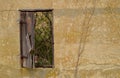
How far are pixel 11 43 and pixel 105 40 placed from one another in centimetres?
158

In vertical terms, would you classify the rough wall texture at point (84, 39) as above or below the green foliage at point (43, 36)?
above

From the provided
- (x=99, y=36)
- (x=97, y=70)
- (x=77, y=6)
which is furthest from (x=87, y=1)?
(x=97, y=70)

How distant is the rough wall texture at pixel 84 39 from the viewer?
5570mm

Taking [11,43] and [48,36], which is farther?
[48,36]

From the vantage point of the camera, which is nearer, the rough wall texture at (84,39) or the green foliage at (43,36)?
the rough wall texture at (84,39)

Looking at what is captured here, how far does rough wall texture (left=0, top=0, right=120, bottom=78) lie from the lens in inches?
219

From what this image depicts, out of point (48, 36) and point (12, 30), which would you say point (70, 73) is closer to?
point (12, 30)

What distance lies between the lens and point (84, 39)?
220 inches

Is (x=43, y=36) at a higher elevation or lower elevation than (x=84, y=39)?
lower

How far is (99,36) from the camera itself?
5574 millimetres

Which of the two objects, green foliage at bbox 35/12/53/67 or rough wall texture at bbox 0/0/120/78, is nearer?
rough wall texture at bbox 0/0/120/78

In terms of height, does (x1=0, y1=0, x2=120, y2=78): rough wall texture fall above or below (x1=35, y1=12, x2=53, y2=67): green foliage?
above

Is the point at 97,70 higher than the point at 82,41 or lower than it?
lower

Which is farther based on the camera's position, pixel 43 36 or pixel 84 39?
pixel 43 36
